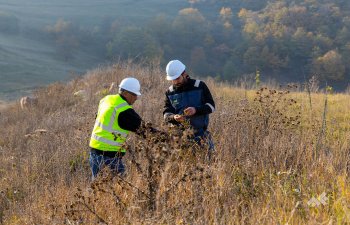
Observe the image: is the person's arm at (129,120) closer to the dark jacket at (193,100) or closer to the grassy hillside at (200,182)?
the grassy hillside at (200,182)

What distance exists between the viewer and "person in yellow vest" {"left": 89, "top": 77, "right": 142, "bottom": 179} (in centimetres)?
463

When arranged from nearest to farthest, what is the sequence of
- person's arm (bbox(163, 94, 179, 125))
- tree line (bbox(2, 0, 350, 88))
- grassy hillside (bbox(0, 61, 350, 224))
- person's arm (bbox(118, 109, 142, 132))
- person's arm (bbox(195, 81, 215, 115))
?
grassy hillside (bbox(0, 61, 350, 224)) < person's arm (bbox(118, 109, 142, 132)) < person's arm (bbox(195, 81, 215, 115)) < person's arm (bbox(163, 94, 179, 125)) < tree line (bbox(2, 0, 350, 88))

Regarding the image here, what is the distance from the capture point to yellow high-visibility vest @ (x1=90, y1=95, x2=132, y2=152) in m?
4.67

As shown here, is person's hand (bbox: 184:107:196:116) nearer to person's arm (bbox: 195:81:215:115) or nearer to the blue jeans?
person's arm (bbox: 195:81:215:115)

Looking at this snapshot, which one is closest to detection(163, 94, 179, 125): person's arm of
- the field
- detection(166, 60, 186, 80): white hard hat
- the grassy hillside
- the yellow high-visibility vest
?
the grassy hillside

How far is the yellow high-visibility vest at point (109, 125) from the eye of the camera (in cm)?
467

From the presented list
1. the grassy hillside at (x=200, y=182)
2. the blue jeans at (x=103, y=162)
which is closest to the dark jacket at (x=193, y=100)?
the grassy hillside at (x=200, y=182)

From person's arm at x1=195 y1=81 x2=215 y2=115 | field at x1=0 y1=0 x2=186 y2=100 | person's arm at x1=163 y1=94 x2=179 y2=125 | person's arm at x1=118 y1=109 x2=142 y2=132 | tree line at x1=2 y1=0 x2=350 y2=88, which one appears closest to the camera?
person's arm at x1=118 y1=109 x2=142 y2=132

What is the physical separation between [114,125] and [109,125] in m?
0.06

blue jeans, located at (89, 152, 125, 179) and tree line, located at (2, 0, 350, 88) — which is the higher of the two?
tree line, located at (2, 0, 350, 88)

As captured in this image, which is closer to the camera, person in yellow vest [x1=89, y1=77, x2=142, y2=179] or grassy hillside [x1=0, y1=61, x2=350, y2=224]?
grassy hillside [x1=0, y1=61, x2=350, y2=224]

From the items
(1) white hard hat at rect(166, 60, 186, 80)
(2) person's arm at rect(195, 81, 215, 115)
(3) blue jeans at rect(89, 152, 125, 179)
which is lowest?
(3) blue jeans at rect(89, 152, 125, 179)

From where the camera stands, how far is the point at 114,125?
4.71 metres

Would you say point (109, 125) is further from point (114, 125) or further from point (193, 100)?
point (193, 100)
